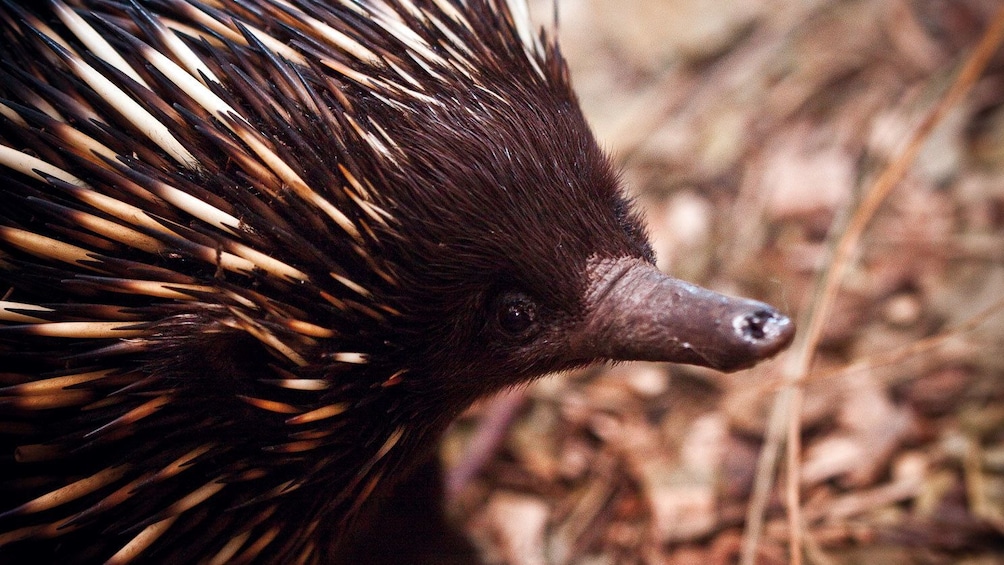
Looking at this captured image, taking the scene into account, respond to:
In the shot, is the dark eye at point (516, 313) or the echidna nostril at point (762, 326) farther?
the dark eye at point (516, 313)

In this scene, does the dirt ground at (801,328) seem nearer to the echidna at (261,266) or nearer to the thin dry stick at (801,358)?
the thin dry stick at (801,358)

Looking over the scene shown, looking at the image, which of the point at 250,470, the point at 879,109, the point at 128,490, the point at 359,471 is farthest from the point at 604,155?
the point at 879,109

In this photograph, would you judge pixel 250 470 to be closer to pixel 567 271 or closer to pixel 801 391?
pixel 567 271

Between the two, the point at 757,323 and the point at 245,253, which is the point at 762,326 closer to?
the point at 757,323

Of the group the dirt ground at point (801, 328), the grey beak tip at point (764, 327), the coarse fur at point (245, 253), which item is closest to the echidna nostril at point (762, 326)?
the grey beak tip at point (764, 327)

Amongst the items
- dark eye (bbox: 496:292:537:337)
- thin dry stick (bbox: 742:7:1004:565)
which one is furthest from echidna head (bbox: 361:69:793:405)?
thin dry stick (bbox: 742:7:1004:565)

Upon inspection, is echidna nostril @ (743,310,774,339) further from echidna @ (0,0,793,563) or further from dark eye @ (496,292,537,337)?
dark eye @ (496,292,537,337)
